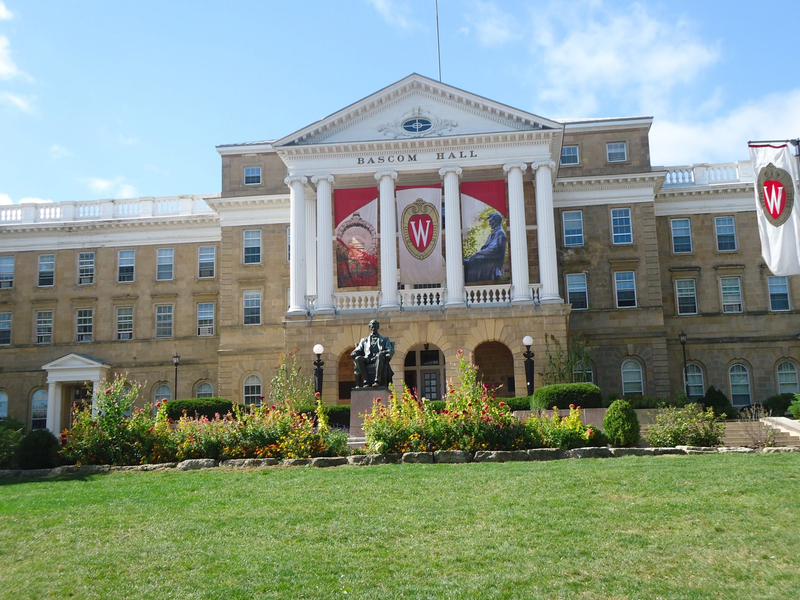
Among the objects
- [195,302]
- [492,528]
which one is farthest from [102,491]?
[195,302]

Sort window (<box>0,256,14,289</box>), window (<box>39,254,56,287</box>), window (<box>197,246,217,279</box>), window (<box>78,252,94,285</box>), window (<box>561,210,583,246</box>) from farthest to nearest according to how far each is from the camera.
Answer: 1. window (<box>0,256,14,289</box>)
2. window (<box>39,254,56,287</box>)
3. window (<box>78,252,94,285</box>)
4. window (<box>197,246,217,279</box>)
5. window (<box>561,210,583,246</box>)

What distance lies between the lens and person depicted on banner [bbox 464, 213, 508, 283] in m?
36.1

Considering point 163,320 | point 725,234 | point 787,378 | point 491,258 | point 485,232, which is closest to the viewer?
point 491,258

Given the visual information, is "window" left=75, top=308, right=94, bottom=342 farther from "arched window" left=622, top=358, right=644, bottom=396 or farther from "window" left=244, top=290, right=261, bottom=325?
"arched window" left=622, top=358, right=644, bottom=396

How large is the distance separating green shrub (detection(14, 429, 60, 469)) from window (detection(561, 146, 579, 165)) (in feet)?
104

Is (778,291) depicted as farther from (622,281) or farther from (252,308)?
(252,308)

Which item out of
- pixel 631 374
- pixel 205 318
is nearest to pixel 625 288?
pixel 631 374

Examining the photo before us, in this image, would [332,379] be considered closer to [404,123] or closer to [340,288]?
[340,288]

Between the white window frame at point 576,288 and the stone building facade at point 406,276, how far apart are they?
0.25 feet

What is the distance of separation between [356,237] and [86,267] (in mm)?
19572

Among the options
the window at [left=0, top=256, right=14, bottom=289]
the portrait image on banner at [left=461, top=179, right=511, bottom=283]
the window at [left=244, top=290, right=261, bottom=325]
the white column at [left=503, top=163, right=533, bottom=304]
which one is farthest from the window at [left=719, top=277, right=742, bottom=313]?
the window at [left=0, top=256, right=14, bottom=289]

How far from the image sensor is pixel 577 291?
140 ft

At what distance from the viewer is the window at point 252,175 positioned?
148 ft

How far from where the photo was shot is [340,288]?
37.3 m
